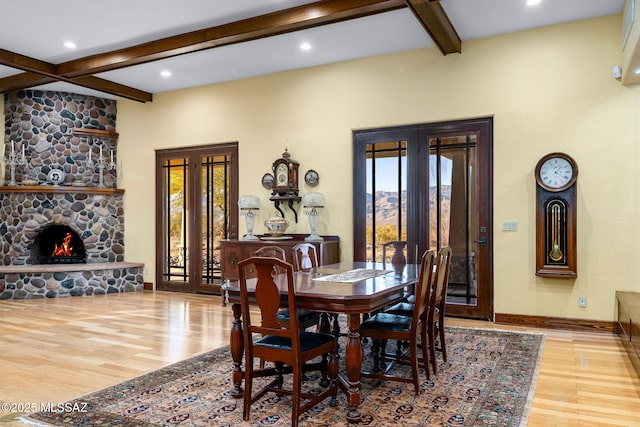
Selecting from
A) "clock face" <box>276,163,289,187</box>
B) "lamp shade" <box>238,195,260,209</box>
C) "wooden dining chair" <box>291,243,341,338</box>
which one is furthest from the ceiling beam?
"wooden dining chair" <box>291,243,341,338</box>

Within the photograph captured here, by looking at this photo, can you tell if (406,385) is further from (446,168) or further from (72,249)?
(72,249)

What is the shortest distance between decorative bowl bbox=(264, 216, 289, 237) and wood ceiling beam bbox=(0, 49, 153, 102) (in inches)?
128

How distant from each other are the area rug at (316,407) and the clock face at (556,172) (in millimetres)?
Answer: 2031

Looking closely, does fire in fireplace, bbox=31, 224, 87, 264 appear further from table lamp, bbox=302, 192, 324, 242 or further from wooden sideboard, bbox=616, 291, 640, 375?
wooden sideboard, bbox=616, 291, 640, 375

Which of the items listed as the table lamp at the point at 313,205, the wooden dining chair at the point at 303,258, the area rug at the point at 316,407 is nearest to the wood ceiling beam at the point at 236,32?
the table lamp at the point at 313,205

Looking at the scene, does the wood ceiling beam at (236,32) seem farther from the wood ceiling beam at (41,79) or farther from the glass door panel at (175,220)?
the glass door panel at (175,220)

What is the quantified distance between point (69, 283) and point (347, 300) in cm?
600

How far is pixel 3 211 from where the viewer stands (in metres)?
7.42

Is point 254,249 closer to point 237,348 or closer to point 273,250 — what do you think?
point 273,250

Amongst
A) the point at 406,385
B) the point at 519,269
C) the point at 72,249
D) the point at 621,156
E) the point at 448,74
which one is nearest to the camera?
the point at 406,385

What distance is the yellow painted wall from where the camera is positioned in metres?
4.71

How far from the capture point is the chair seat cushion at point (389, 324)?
10.2ft

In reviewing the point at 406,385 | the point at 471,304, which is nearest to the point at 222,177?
the point at 471,304

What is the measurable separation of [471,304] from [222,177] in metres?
4.08
